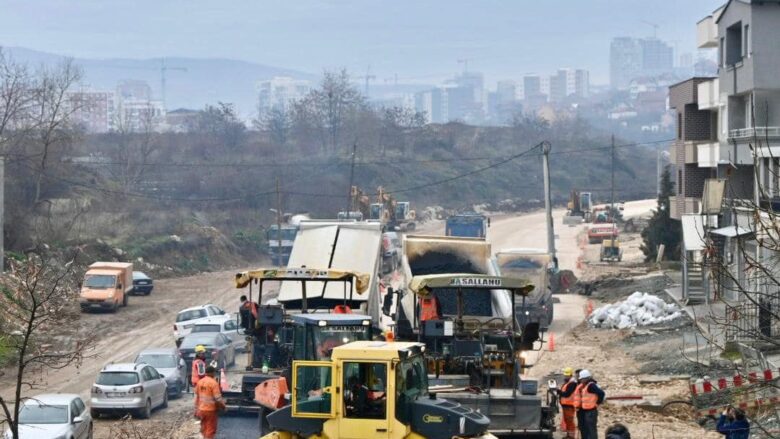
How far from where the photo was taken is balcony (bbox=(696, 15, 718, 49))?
54.0 metres

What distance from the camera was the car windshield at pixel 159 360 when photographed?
32062mm

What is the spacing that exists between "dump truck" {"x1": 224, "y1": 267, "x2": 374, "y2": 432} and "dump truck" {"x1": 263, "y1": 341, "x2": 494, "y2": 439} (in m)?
3.44

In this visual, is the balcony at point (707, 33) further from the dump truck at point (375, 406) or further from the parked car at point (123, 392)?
the dump truck at point (375, 406)

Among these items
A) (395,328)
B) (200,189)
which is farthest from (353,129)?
(395,328)

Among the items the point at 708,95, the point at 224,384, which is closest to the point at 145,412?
the point at 224,384

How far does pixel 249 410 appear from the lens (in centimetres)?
2175

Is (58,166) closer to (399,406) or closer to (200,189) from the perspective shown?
→ (200,189)

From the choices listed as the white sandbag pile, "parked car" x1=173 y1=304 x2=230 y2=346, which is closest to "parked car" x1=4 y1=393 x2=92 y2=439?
"parked car" x1=173 y1=304 x2=230 y2=346

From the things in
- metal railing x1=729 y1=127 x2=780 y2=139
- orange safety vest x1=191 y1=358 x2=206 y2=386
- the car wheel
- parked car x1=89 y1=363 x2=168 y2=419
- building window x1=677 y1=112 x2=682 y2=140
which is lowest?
the car wheel

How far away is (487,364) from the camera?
21.1 metres

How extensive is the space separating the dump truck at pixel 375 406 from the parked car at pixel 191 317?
23805 millimetres

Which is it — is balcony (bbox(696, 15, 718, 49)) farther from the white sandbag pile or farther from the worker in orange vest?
the worker in orange vest

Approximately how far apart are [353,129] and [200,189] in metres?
45.5

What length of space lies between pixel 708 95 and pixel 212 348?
25077 millimetres
